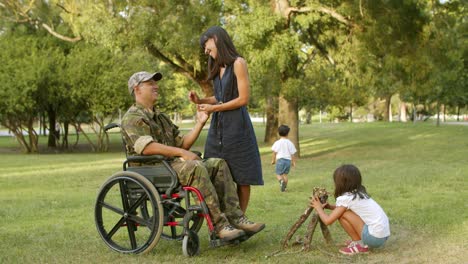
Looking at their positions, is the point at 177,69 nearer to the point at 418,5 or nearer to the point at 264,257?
the point at 418,5

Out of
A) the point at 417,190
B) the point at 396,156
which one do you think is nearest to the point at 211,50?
the point at 417,190

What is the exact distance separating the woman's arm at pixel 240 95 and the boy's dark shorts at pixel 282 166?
213 inches

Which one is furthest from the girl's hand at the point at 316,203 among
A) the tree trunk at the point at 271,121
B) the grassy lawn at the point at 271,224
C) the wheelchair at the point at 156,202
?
the tree trunk at the point at 271,121

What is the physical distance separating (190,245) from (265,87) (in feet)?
48.8

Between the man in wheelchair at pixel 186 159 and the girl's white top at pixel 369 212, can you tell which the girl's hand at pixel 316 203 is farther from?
the man in wheelchair at pixel 186 159

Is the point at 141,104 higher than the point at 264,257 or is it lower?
higher

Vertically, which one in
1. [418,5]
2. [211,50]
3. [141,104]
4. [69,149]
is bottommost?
[69,149]

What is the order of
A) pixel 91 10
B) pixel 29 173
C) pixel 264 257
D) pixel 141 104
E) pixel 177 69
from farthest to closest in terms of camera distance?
pixel 177 69 < pixel 91 10 < pixel 29 173 < pixel 141 104 < pixel 264 257

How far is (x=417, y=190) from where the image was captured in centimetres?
957

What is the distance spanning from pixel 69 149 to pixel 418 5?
21590 millimetres

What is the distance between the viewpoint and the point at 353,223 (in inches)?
196

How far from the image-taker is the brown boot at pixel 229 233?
15.5ft

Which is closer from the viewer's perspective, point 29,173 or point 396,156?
point 29,173

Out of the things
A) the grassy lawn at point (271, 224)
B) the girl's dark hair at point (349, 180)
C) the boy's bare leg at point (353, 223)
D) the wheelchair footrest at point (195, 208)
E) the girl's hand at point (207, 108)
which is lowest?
the grassy lawn at point (271, 224)
